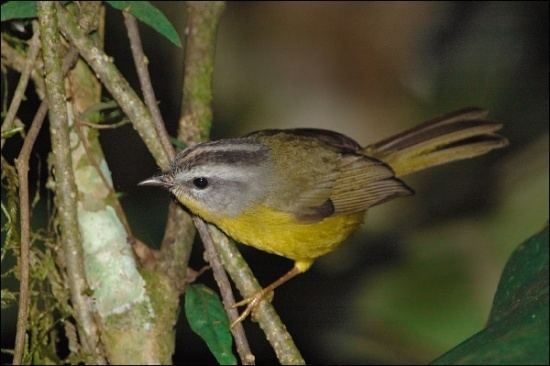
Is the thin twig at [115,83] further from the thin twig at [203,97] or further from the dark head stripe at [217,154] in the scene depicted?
the thin twig at [203,97]

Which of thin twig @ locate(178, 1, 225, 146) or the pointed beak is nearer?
the pointed beak

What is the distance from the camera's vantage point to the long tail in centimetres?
454

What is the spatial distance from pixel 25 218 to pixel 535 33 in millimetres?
4306

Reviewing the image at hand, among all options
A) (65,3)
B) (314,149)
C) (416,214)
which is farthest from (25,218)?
Answer: (416,214)

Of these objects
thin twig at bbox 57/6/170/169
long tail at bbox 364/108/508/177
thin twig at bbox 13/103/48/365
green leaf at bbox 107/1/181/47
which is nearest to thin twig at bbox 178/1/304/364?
thin twig at bbox 57/6/170/169

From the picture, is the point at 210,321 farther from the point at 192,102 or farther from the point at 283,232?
the point at 192,102

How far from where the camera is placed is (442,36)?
6727 mm

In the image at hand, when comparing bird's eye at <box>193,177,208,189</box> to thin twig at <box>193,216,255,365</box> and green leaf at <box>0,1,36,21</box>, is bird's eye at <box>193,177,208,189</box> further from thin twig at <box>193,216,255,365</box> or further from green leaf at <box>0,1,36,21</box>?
green leaf at <box>0,1,36,21</box>

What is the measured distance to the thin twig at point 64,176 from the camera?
3.36m

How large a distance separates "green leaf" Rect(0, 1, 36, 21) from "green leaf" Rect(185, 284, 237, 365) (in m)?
1.23

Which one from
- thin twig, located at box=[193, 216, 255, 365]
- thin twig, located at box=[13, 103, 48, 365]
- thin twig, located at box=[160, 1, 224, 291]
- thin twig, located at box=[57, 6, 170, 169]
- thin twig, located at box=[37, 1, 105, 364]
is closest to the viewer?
thin twig, located at box=[13, 103, 48, 365]

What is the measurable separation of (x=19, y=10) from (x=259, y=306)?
1.46 meters

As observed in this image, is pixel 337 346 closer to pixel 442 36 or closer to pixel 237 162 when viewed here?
pixel 237 162

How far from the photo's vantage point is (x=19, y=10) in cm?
345
